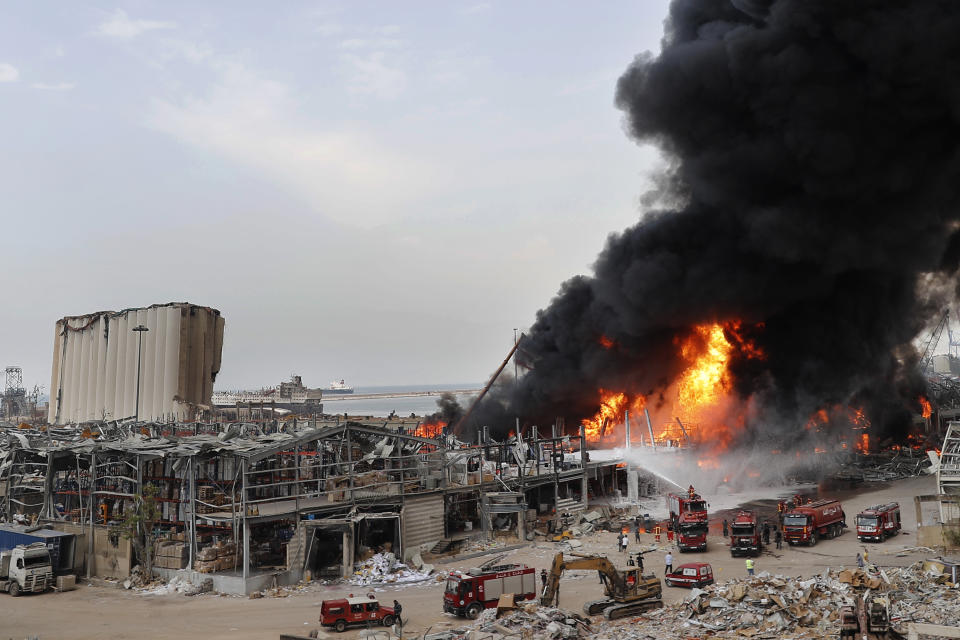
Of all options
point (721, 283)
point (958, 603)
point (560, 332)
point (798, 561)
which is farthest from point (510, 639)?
point (560, 332)

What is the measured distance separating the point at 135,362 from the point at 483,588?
79.2 metres

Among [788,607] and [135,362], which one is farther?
[135,362]

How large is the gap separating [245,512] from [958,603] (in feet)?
83.3

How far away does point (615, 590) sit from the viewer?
86.4ft

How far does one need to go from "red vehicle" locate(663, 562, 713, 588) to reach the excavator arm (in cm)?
371

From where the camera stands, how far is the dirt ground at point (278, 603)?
26.4 metres

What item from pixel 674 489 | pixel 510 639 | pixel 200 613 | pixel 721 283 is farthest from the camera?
pixel 721 283

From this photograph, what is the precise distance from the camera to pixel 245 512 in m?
32.2

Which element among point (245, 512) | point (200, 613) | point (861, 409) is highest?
point (861, 409)

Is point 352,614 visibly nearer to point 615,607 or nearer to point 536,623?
point 536,623

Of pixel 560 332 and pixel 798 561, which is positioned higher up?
pixel 560 332

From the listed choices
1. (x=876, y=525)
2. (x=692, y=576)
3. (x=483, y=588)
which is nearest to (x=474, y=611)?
(x=483, y=588)

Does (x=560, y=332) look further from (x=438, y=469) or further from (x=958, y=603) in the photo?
(x=958, y=603)

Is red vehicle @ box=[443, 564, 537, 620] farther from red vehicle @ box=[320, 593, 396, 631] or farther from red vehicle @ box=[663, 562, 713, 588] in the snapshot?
red vehicle @ box=[663, 562, 713, 588]
